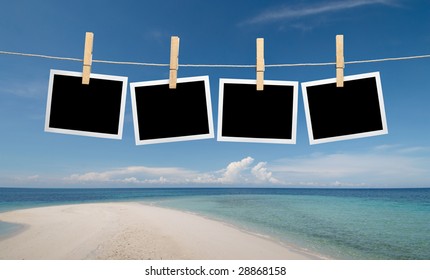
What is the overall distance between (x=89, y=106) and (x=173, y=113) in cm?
73

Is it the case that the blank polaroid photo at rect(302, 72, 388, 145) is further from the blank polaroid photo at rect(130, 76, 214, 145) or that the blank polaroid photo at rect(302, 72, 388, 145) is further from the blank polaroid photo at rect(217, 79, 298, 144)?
the blank polaroid photo at rect(130, 76, 214, 145)

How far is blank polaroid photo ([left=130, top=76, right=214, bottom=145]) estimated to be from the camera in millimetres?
2412

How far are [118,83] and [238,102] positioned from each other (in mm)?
1031

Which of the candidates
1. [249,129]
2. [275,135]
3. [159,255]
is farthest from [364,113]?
[159,255]

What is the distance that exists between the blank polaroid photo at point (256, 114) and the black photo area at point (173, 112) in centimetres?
17

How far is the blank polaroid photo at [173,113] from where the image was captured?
2412mm

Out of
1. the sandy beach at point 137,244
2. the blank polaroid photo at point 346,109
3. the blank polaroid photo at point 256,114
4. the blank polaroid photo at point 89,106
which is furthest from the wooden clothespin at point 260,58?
the sandy beach at point 137,244

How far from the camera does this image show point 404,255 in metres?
14.2

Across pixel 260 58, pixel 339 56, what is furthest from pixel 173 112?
pixel 339 56

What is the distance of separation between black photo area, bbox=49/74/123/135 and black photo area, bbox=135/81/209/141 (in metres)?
0.21

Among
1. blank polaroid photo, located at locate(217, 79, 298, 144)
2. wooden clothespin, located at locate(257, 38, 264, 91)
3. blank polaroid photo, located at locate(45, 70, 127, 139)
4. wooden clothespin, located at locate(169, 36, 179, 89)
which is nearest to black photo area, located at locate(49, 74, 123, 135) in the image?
blank polaroid photo, located at locate(45, 70, 127, 139)

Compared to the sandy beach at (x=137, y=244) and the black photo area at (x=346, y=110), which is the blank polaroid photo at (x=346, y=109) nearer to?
the black photo area at (x=346, y=110)

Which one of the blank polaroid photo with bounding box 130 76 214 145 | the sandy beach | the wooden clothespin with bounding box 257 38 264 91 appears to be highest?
the wooden clothespin with bounding box 257 38 264 91

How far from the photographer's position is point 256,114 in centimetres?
251
